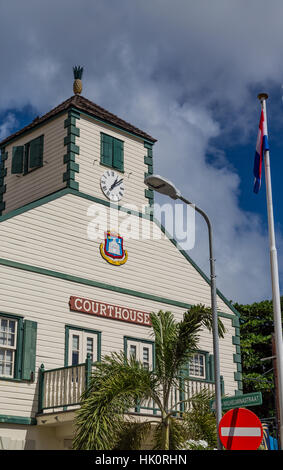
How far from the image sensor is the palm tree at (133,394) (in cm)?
1448

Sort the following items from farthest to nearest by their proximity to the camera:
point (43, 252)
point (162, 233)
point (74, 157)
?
point (162, 233) → point (74, 157) → point (43, 252)

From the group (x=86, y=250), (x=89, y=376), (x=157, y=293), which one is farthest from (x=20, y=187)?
(x=89, y=376)

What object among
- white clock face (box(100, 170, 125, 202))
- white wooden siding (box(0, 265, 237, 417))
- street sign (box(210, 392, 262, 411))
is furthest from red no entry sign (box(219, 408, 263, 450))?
white clock face (box(100, 170, 125, 202))

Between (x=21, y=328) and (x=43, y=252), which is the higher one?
(x=43, y=252)

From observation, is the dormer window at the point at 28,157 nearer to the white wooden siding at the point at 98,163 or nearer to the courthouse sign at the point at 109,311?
the white wooden siding at the point at 98,163

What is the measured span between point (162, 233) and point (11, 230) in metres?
6.45

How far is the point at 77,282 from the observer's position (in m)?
20.2

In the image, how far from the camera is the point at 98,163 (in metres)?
23.0

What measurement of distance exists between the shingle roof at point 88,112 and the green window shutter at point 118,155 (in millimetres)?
663

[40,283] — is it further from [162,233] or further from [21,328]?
[162,233]

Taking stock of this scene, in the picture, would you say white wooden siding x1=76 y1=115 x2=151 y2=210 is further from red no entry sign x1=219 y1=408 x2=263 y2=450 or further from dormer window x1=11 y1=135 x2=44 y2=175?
red no entry sign x1=219 y1=408 x2=263 y2=450

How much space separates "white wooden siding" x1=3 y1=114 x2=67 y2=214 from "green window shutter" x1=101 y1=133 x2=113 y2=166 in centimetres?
143

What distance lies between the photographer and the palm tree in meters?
14.5

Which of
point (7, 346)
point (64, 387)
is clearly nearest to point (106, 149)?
point (7, 346)
